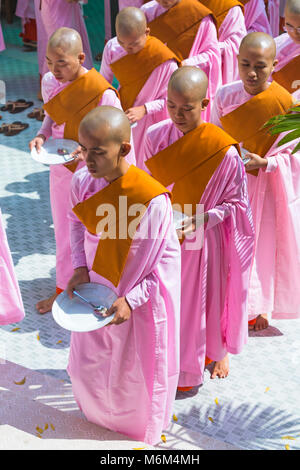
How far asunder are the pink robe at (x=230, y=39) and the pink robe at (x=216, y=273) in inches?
84.1

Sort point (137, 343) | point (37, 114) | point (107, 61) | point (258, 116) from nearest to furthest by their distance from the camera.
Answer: point (137, 343), point (258, 116), point (107, 61), point (37, 114)

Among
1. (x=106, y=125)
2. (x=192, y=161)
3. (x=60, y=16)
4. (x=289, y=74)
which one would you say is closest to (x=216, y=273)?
(x=192, y=161)

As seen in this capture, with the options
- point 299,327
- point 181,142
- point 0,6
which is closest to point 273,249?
point 299,327

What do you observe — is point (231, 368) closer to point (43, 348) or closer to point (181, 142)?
point (43, 348)

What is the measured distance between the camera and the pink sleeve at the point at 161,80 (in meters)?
4.93

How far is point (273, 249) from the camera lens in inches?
172

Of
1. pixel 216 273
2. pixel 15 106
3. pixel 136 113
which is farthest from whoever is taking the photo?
pixel 15 106

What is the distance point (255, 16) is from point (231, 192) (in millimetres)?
3379

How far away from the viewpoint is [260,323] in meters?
4.59

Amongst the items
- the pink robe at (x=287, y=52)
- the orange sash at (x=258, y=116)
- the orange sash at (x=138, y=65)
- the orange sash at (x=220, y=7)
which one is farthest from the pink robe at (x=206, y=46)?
the orange sash at (x=258, y=116)

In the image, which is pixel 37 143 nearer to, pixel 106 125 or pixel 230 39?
pixel 106 125

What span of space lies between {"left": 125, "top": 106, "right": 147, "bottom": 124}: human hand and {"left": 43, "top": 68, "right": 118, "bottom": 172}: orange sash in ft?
1.48

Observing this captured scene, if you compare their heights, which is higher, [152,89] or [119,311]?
[152,89]

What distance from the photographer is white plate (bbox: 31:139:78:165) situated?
→ 4.25 m
